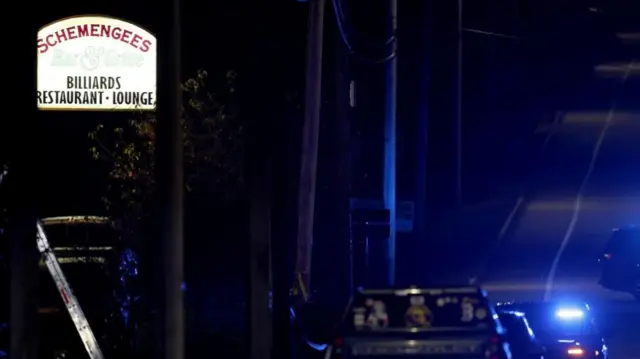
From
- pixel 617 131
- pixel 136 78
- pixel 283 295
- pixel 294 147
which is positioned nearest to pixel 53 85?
pixel 136 78

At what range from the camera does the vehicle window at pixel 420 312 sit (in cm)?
1231

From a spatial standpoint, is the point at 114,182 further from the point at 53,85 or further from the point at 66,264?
the point at 53,85

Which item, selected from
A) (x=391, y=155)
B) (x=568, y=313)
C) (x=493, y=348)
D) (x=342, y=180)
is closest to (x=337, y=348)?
(x=493, y=348)

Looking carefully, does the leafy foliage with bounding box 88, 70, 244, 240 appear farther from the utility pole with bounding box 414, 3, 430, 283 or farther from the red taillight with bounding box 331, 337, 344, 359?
the utility pole with bounding box 414, 3, 430, 283

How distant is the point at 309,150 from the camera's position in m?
16.9

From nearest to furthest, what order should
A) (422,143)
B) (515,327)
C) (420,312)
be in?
(420,312) → (515,327) → (422,143)

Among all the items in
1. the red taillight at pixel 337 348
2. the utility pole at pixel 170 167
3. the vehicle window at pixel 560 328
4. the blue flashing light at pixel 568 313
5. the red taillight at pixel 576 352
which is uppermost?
the utility pole at pixel 170 167

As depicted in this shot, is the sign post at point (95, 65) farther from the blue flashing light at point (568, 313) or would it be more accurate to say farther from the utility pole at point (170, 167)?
the utility pole at point (170, 167)

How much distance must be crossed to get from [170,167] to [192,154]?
5.65m

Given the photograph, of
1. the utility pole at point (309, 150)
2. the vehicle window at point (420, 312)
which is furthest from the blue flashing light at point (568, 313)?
the vehicle window at point (420, 312)

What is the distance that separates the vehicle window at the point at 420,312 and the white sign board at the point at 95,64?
961 cm

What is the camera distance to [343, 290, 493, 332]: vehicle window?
12312 mm

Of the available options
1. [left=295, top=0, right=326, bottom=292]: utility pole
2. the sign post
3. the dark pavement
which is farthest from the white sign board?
the dark pavement

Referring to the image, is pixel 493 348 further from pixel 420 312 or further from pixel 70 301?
pixel 70 301
